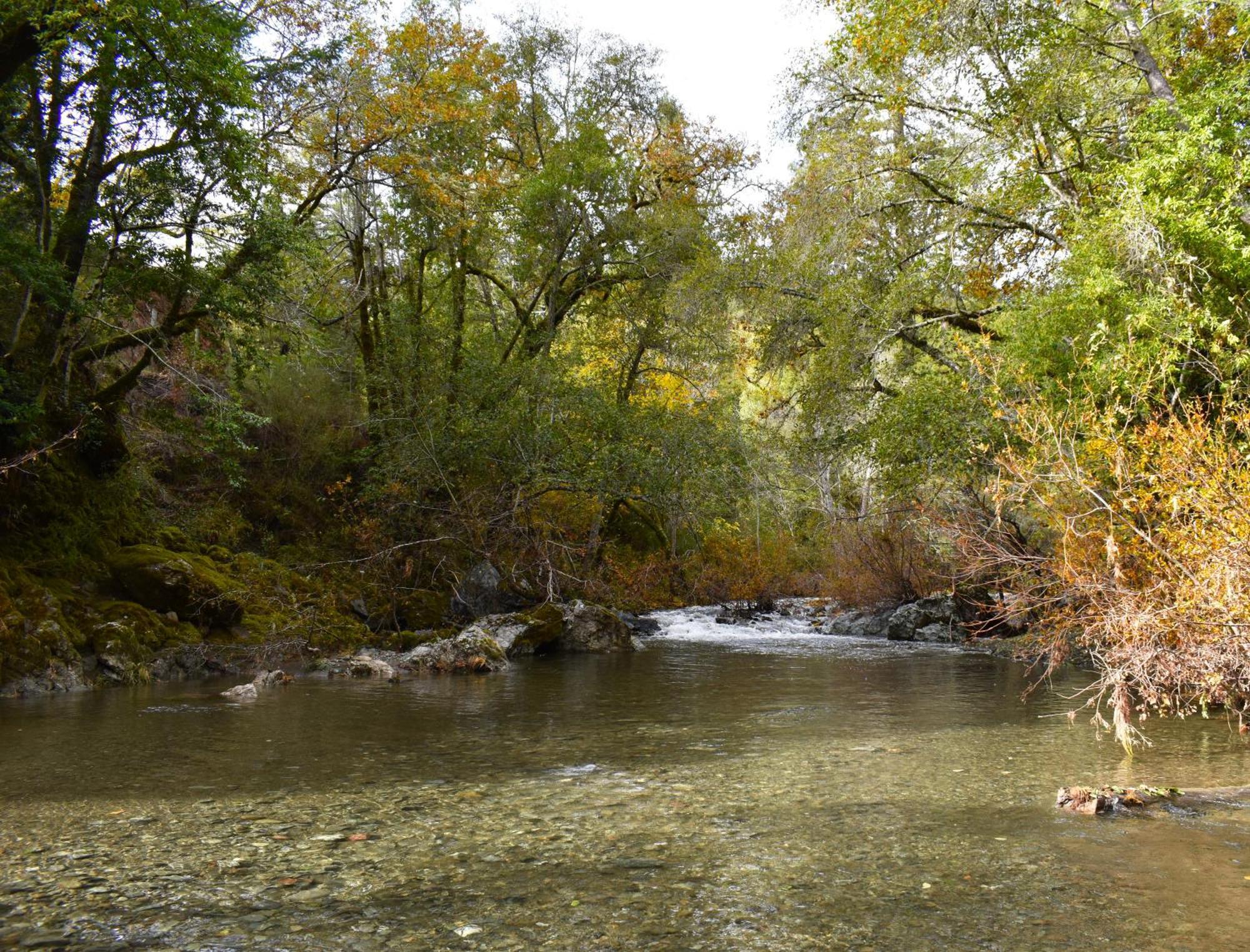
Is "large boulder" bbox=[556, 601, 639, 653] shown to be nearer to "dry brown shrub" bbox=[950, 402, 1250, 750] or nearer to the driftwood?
"dry brown shrub" bbox=[950, 402, 1250, 750]

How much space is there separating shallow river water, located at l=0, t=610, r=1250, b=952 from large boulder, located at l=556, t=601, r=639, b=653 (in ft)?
21.8

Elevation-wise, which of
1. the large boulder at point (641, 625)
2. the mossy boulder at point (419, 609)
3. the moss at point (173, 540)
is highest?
the moss at point (173, 540)

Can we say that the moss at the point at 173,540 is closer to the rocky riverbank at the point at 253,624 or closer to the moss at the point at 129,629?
the rocky riverbank at the point at 253,624

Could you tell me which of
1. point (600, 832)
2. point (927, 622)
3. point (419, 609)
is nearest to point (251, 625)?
point (419, 609)

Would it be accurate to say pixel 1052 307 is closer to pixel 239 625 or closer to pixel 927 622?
pixel 927 622

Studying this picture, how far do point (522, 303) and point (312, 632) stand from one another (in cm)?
1242

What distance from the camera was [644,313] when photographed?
22.7 meters

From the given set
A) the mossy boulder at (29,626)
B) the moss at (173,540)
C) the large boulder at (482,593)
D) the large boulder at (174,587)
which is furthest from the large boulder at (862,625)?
the mossy boulder at (29,626)

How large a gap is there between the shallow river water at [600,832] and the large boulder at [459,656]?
12.0 feet

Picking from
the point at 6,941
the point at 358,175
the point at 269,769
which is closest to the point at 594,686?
the point at 269,769

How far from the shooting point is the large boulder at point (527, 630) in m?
15.5

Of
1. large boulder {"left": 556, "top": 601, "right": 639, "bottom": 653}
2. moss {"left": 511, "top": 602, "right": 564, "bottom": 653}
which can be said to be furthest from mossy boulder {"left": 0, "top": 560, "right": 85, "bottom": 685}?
large boulder {"left": 556, "top": 601, "right": 639, "bottom": 653}

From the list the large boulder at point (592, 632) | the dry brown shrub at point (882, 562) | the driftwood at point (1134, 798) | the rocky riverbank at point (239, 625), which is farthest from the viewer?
the dry brown shrub at point (882, 562)

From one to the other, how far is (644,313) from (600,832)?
18650 millimetres
